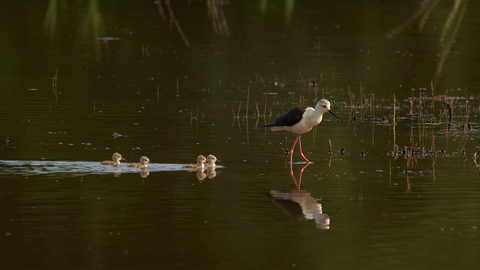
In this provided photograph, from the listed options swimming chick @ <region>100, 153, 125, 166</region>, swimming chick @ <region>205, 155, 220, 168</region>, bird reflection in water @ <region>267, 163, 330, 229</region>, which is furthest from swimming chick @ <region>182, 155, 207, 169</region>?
bird reflection in water @ <region>267, 163, 330, 229</region>

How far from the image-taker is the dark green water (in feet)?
24.6

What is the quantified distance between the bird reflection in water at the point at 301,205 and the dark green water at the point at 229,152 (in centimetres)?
6

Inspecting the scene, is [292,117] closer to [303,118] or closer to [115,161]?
[303,118]

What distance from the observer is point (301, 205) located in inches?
373

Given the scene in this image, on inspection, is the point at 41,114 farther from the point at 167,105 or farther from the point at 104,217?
the point at 104,217

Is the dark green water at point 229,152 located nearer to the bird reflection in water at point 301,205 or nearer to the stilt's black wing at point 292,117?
the bird reflection in water at point 301,205

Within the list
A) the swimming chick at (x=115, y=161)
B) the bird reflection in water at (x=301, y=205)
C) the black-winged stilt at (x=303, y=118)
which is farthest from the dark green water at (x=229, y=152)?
the black-winged stilt at (x=303, y=118)

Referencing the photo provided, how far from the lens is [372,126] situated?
15.8 meters

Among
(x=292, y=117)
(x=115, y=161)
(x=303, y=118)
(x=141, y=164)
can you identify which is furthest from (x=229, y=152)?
(x=115, y=161)

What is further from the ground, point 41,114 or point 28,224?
point 41,114

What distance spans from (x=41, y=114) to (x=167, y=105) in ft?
9.85

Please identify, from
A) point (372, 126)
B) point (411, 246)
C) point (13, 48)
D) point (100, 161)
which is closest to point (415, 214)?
point (411, 246)

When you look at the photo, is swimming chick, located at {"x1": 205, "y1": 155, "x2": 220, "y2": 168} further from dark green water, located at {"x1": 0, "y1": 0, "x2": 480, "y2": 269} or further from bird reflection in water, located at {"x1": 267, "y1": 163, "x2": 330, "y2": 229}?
bird reflection in water, located at {"x1": 267, "y1": 163, "x2": 330, "y2": 229}

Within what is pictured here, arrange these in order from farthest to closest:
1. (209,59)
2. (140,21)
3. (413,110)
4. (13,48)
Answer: (140,21) < (13,48) < (209,59) < (413,110)
